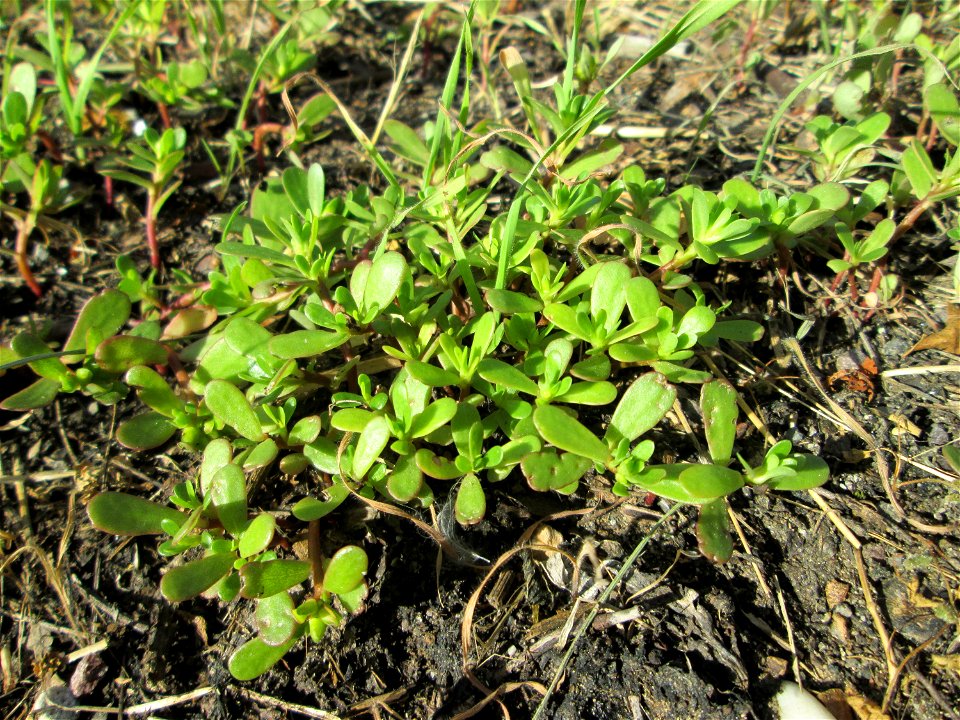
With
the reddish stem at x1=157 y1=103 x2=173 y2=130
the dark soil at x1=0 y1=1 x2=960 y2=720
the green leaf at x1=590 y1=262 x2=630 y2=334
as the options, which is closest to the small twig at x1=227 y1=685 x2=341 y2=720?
the dark soil at x1=0 y1=1 x2=960 y2=720

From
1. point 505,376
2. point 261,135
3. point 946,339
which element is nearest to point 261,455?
point 505,376

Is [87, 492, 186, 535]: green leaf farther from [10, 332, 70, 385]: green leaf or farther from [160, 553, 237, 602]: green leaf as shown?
[10, 332, 70, 385]: green leaf

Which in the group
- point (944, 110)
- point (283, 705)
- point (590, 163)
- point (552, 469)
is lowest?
point (283, 705)

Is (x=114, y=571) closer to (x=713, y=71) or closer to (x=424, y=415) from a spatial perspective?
(x=424, y=415)

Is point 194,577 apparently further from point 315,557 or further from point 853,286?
point 853,286

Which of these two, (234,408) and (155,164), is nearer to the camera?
(234,408)

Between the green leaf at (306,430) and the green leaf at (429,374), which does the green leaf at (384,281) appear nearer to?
the green leaf at (429,374)
